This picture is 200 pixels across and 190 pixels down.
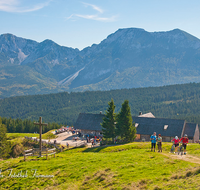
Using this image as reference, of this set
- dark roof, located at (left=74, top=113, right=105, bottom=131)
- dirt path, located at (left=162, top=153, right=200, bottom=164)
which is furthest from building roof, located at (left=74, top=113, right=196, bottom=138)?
dirt path, located at (left=162, top=153, right=200, bottom=164)

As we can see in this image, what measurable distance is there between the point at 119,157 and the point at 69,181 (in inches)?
327

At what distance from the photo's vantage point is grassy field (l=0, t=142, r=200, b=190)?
2241 centimetres

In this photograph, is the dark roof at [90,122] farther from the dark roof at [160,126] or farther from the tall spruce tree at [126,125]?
the tall spruce tree at [126,125]

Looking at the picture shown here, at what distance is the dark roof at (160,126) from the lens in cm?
6950

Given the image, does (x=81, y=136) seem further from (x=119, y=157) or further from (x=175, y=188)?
(x=175, y=188)

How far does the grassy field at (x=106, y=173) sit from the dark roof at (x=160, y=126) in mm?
38127

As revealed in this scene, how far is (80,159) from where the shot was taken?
32625 mm

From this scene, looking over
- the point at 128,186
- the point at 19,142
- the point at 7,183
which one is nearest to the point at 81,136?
the point at 19,142

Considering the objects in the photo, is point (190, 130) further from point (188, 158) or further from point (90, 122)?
point (188, 158)

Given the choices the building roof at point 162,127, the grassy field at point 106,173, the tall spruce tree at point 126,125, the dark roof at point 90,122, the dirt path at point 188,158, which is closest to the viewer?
the grassy field at point 106,173

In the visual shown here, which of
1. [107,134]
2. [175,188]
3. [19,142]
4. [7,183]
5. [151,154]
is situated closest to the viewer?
[175,188]

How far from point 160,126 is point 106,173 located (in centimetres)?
4865

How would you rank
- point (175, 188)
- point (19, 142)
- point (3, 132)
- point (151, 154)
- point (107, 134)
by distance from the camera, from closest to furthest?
point (175, 188)
point (151, 154)
point (107, 134)
point (3, 132)
point (19, 142)

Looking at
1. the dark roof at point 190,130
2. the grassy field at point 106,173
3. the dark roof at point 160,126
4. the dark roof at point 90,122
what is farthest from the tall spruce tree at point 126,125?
the grassy field at point 106,173
